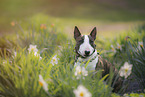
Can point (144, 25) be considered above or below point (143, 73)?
above

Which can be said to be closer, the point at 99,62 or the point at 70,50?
the point at 99,62

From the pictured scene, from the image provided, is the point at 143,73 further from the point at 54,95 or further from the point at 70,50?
the point at 54,95

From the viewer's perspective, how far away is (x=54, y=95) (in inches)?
86.5

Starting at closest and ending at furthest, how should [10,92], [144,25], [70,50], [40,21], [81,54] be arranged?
[10,92]
[81,54]
[70,50]
[144,25]
[40,21]

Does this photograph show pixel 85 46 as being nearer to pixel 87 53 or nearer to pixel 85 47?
pixel 85 47

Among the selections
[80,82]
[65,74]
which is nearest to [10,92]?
[65,74]

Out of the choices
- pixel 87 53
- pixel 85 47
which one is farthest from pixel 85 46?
pixel 87 53

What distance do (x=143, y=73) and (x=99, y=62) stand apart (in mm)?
1036

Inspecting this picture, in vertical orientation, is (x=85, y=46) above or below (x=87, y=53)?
above

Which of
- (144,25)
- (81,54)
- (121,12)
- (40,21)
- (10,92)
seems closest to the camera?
(10,92)

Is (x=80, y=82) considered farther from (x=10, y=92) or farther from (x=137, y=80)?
(x=137, y=80)

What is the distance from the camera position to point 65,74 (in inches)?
93.0

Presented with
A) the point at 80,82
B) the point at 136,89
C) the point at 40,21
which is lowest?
the point at 136,89

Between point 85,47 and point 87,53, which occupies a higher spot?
point 85,47
